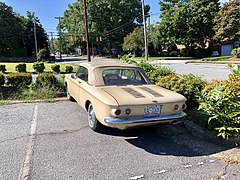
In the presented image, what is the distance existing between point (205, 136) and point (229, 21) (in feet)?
92.8

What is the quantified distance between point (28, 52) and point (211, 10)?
39360 millimetres

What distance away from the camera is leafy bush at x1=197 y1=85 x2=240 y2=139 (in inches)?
155

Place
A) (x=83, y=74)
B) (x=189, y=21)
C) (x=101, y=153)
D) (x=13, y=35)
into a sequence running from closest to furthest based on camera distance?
1. (x=101, y=153)
2. (x=83, y=74)
3. (x=189, y=21)
4. (x=13, y=35)

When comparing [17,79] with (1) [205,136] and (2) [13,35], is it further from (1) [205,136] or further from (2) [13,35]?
(2) [13,35]

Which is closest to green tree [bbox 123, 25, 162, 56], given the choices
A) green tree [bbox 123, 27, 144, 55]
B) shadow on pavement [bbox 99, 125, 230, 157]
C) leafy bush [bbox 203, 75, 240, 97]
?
green tree [bbox 123, 27, 144, 55]

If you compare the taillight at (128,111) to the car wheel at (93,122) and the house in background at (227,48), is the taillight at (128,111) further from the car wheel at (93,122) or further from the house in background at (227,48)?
the house in background at (227,48)

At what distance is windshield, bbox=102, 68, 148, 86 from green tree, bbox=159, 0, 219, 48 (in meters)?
31.8

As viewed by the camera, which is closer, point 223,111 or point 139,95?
point 223,111

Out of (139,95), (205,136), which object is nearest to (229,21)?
(205,136)

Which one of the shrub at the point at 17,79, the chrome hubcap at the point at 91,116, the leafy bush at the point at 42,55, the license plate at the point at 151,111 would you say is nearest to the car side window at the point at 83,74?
the chrome hubcap at the point at 91,116

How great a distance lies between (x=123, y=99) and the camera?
403 cm

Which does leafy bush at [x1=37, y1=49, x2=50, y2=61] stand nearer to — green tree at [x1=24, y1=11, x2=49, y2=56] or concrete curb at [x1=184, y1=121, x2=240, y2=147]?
green tree at [x1=24, y1=11, x2=49, y2=56]

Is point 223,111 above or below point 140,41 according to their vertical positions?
below

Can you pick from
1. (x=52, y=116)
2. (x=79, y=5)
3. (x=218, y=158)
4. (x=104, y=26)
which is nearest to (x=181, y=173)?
(x=218, y=158)
